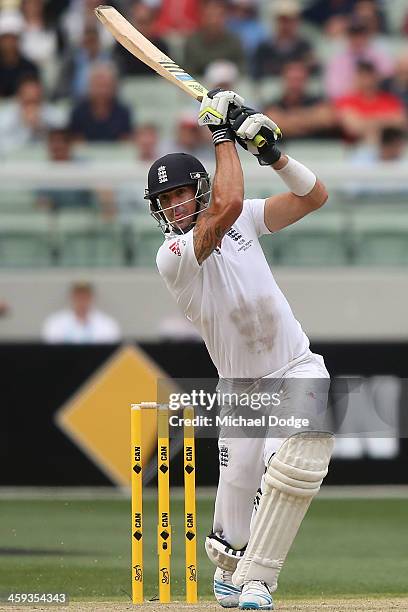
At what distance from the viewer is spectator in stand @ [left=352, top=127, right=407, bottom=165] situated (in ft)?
37.6

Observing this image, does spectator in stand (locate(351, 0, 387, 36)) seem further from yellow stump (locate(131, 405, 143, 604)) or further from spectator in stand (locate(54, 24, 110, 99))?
yellow stump (locate(131, 405, 143, 604))

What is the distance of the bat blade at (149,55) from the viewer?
5258mm

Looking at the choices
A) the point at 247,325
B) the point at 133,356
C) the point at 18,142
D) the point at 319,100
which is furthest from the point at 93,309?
the point at 247,325

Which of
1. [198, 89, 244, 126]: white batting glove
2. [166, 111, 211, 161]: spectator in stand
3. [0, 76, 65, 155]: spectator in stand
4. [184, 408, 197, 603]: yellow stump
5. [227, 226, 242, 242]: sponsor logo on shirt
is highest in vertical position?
[0, 76, 65, 155]: spectator in stand

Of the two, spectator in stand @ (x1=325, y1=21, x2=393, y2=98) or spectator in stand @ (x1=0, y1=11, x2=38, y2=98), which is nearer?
spectator in stand @ (x1=325, y1=21, x2=393, y2=98)

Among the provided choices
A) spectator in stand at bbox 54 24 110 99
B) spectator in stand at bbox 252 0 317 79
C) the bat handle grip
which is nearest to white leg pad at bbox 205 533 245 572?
the bat handle grip

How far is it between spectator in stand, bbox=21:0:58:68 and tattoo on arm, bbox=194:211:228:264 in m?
8.31

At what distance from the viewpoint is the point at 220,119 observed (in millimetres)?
4836

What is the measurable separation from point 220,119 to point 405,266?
6479 mm

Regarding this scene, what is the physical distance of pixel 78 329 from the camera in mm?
10656

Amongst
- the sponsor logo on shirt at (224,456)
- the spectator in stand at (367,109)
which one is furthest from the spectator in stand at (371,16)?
the sponsor logo on shirt at (224,456)

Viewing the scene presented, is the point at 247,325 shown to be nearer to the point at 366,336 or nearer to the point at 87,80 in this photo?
the point at 366,336

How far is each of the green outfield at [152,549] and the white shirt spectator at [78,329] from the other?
1.40m

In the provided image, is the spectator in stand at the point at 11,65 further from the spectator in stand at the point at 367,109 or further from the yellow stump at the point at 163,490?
the yellow stump at the point at 163,490
